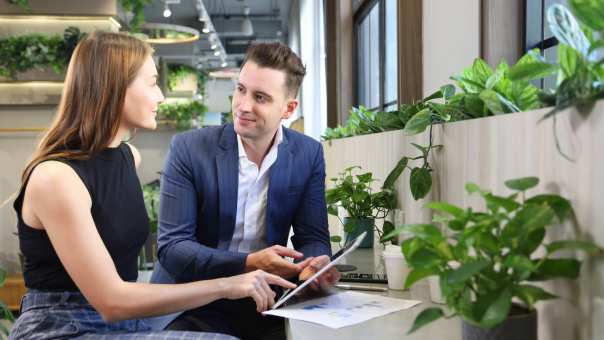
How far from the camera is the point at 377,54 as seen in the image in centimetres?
466

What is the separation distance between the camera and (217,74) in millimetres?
15859

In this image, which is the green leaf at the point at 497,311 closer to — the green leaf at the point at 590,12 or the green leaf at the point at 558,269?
the green leaf at the point at 558,269

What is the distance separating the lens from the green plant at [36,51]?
21.2 feet

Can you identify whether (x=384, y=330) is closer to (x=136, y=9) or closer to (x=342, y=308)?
(x=342, y=308)

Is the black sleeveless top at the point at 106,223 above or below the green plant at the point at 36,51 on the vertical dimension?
below

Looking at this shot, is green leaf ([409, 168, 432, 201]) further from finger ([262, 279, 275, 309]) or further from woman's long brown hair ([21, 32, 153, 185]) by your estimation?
woman's long brown hair ([21, 32, 153, 185])

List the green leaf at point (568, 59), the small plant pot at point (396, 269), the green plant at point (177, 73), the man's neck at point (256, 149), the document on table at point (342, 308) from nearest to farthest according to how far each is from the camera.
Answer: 1. the green leaf at point (568, 59)
2. the document on table at point (342, 308)
3. the small plant pot at point (396, 269)
4. the man's neck at point (256, 149)
5. the green plant at point (177, 73)

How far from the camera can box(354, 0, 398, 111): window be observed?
13.3 feet

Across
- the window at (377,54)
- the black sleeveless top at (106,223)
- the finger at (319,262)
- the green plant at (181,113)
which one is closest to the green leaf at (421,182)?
the finger at (319,262)

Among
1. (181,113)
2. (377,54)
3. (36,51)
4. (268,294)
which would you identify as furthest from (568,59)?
(181,113)

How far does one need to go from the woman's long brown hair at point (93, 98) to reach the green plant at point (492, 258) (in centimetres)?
104

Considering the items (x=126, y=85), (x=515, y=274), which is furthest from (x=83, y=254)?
(x=515, y=274)

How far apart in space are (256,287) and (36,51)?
5.74 metres

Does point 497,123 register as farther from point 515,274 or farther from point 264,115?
point 264,115
